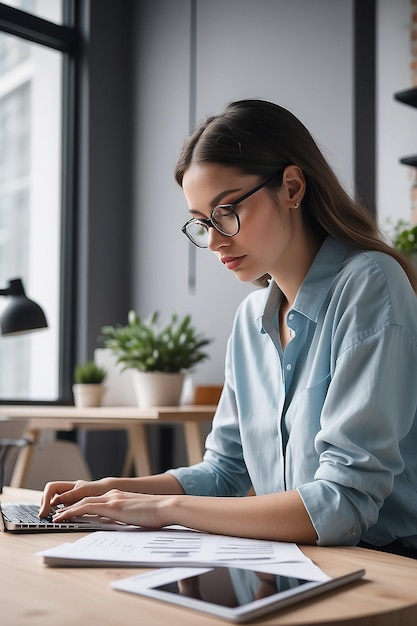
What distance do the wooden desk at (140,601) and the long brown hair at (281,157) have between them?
615 millimetres

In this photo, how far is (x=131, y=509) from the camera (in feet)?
3.22

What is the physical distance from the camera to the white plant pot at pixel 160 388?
3195mm

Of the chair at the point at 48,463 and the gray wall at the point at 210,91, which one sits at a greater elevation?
the gray wall at the point at 210,91

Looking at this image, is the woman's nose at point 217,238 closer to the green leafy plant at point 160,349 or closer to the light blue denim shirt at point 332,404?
the light blue denim shirt at point 332,404

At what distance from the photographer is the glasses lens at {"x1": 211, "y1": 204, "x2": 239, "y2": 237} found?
122 centimetres

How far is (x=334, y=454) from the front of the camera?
101 centimetres

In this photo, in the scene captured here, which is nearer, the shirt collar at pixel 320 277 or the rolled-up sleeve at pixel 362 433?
the rolled-up sleeve at pixel 362 433

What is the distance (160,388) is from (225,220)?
6.66 ft

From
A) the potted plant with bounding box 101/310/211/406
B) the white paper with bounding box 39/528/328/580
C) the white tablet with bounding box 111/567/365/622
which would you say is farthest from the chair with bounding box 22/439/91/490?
the white tablet with bounding box 111/567/365/622

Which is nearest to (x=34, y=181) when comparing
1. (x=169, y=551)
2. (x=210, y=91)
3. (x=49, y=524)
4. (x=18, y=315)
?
(x=210, y=91)

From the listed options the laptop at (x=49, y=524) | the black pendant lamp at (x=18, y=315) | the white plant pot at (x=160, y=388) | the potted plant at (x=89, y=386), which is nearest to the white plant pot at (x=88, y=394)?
the potted plant at (x=89, y=386)

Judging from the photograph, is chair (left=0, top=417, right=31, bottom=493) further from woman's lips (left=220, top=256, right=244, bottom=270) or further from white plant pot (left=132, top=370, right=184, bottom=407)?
woman's lips (left=220, top=256, right=244, bottom=270)

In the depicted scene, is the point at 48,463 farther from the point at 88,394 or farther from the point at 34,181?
the point at 34,181

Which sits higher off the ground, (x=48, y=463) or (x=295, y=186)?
(x=295, y=186)
